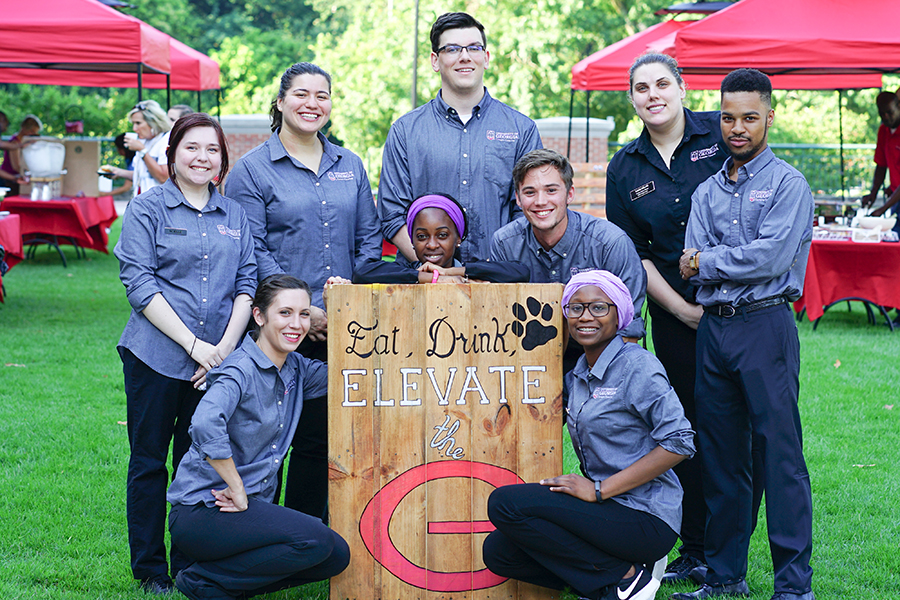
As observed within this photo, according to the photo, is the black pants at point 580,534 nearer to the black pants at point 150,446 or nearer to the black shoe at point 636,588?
the black shoe at point 636,588

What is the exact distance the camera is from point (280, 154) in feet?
12.8

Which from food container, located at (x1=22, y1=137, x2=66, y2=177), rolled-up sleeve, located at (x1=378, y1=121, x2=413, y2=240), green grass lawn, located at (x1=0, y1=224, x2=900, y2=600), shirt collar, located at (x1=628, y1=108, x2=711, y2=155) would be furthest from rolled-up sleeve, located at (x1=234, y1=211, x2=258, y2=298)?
food container, located at (x1=22, y1=137, x2=66, y2=177)

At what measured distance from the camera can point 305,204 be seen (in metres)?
3.88

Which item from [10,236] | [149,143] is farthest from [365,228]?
[10,236]

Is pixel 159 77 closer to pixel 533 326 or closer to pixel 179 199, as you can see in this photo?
pixel 179 199

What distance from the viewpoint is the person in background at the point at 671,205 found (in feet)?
12.7

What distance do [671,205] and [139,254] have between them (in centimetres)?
223

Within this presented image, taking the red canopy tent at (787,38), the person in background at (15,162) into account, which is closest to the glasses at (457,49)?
the red canopy tent at (787,38)

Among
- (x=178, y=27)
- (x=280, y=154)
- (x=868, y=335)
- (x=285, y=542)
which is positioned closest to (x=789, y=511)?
(x=285, y=542)

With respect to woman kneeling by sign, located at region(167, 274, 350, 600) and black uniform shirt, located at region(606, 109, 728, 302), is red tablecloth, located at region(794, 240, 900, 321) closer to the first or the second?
black uniform shirt, located at region(606, 109, 728, 302)

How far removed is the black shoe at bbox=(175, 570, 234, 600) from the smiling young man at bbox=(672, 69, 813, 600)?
78.9 inches

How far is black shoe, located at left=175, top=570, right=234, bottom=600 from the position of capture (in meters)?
3.31

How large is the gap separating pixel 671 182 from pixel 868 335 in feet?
20.6

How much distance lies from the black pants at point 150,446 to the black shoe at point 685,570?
2067 mm
